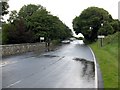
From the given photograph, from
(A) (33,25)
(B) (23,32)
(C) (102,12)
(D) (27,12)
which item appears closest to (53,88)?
(B) (23,32)

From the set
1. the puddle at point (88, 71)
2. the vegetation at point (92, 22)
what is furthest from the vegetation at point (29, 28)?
the puddle at point (88, 71)

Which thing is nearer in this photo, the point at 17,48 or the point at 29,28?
the point at 17,48

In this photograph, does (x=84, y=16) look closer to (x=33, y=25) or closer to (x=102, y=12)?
(x=102, y=12)

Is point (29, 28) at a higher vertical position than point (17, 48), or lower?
higher

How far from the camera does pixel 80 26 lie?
10294cm

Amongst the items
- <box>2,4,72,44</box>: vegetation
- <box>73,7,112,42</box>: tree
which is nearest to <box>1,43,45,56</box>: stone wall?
<box>2,4,72,44</box>: vegetation

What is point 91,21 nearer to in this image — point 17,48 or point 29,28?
point 29,28

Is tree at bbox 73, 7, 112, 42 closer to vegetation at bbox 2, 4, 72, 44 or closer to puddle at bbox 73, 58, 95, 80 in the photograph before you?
vegetation at bbox 2, 4, 72, 44

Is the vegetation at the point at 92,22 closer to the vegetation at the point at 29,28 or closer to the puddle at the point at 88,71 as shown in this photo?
the vegetation at the point at 29,28

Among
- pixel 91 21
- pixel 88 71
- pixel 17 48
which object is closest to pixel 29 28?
pixel 17 48

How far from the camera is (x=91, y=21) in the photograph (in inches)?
3789

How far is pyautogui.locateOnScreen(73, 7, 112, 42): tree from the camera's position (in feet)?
317

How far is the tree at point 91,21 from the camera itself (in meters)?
96.6

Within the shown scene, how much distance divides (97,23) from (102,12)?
243 inches
